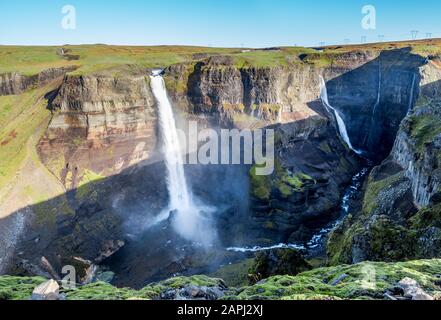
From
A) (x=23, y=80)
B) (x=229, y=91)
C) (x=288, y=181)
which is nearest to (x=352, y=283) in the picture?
(x=288, y=181)

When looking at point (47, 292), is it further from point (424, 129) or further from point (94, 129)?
point (94, 129)

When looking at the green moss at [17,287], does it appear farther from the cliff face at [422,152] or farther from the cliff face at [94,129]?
the cliff face at [94,129]

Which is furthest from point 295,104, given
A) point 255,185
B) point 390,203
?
point 390,203

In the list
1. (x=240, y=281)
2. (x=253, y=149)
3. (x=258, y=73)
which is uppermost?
(x=258, y=73)

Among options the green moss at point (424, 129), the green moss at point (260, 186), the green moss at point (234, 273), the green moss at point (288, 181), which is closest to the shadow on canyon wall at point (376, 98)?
the green moss at point (288, 181)

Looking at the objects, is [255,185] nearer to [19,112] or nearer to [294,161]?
[294,161]

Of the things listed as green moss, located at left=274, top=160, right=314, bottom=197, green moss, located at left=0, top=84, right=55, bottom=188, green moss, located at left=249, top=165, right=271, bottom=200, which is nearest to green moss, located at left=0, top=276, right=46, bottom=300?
green moss, located at left=0, top=84, right=55, bottom=188

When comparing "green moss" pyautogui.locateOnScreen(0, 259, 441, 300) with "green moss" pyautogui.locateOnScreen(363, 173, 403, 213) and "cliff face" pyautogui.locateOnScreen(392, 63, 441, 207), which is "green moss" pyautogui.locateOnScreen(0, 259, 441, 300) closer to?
"cliff face" pyautogui.locateOnScreen(392, 63, 441, 207)
